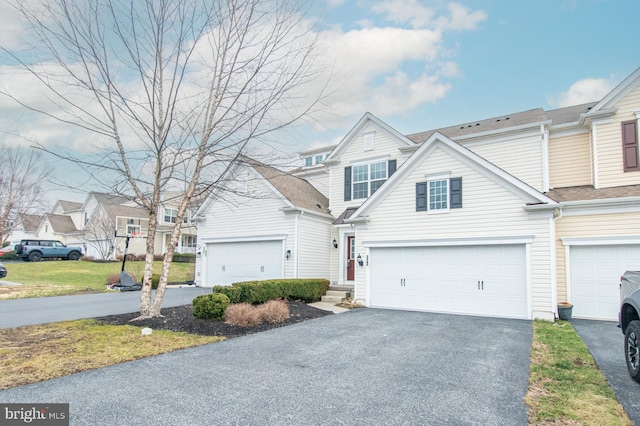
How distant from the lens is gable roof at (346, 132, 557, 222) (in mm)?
11102

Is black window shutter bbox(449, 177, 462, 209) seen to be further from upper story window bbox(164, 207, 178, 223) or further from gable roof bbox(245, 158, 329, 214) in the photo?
upper story window bbox(164, 207, 178, 223)

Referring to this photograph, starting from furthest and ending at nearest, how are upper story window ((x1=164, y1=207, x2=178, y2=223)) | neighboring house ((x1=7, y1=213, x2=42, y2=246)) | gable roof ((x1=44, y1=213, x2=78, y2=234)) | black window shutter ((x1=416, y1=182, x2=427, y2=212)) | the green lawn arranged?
neighboring house ((x1=7, y1=213, x2=42, y2=246))
gable roof ((x1=44, y1=213, x2=78, y2=234))
upper story window ((x1=164, y1=207, x2=178, y2=223))
the green lawn
black window shutter ((x1=416, y1=182, x2=427, y2=212))

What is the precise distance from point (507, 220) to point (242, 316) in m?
8.48

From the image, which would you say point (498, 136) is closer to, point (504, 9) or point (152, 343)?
point (504, 9)

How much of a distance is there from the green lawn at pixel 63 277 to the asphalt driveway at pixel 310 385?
14.0 meters

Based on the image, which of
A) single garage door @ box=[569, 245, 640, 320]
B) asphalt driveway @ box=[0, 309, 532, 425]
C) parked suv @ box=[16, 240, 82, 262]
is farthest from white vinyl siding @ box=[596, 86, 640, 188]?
parked suv @ box=[16, 240, 82, 262]

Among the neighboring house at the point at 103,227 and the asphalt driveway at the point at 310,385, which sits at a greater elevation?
the neighboring house at the point at 103,227

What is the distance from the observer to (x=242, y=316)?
31.2 feet

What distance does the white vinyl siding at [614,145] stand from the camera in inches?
483

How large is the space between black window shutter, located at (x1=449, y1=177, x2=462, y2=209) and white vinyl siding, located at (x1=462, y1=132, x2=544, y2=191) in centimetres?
341

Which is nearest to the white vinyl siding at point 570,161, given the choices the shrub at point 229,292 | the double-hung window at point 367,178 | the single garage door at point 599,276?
the single garage door at point 599,276

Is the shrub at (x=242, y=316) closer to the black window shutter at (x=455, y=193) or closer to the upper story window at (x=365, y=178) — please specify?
the black window shutter at (x=455, y=193)

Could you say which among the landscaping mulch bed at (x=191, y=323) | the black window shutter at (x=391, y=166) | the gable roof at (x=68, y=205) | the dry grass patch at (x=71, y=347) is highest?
the gable roof at (x=68, y=205)

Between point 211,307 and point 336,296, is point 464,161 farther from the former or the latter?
point 211,307
